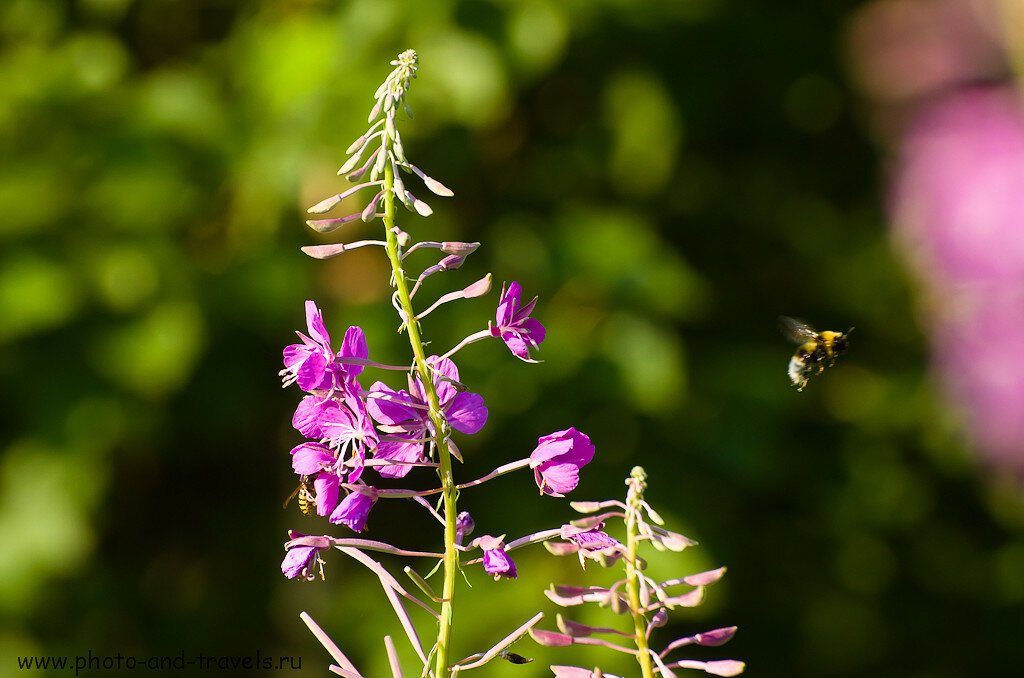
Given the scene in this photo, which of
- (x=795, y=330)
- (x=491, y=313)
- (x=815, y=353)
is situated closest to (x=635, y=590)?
(x=795, y=330)

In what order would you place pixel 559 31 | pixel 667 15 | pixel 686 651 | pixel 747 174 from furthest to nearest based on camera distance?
pixel 747 174, pixel 686 651, pixel 667 15, pixel 559 31

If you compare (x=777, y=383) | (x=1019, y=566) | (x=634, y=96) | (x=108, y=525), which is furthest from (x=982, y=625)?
(x=108, y=525)

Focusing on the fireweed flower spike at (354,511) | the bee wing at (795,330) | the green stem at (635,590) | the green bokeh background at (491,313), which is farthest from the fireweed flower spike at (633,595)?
the green bokeh background at (491,313)

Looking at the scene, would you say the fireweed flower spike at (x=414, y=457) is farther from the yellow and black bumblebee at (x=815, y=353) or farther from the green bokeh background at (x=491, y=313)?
the green bokeh background at (x=491, y=313)

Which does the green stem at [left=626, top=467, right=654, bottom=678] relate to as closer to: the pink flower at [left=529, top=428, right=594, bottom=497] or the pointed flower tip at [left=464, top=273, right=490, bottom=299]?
the pink flower at [left=529, top=428, right=594, bottom=497]

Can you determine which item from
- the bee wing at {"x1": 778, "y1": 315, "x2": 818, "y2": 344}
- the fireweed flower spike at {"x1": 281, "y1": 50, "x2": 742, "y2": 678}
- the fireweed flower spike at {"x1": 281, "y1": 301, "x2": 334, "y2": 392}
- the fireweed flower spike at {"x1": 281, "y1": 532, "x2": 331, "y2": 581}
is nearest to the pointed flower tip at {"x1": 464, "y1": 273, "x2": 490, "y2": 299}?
the fireweed flower spike at {"x1": 281, "y1": 50, "x2": 742, "y2": 678}

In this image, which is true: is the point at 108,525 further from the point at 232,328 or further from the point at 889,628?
the point at 889,628
